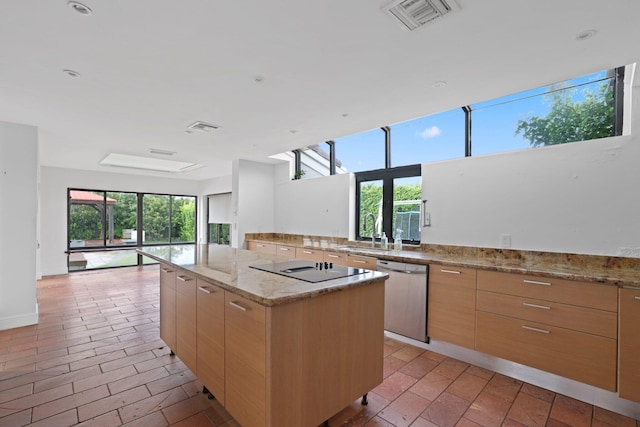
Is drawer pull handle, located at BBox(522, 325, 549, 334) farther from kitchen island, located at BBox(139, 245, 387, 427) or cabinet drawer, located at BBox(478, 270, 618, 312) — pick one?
kitchen island, located at BBox(139, 245, 387, 427)

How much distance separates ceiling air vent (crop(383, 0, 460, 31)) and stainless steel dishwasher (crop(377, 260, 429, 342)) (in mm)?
2108

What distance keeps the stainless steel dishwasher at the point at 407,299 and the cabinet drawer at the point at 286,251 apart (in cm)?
180

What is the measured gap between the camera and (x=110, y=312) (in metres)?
3.89

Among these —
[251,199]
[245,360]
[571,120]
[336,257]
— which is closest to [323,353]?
[245,360]

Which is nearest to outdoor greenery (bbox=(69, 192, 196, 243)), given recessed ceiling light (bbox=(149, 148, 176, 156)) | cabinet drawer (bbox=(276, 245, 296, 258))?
recessed ceiling light (bbox=(149, 148, 176, 156))

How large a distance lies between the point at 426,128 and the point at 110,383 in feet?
13.7

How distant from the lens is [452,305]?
269cm

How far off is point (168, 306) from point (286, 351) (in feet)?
5.47

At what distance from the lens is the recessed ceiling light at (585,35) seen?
1738 mm

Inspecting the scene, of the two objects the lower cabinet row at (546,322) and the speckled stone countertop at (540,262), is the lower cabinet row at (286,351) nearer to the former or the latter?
the lower cabinet row at (546,322)

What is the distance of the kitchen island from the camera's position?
1419 millimetres

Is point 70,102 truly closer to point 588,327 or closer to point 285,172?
point 285,172

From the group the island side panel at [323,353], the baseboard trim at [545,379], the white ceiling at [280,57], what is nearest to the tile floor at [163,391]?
the baseboard trim at [545,379]

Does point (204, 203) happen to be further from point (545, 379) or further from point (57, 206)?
point (545, 379)
